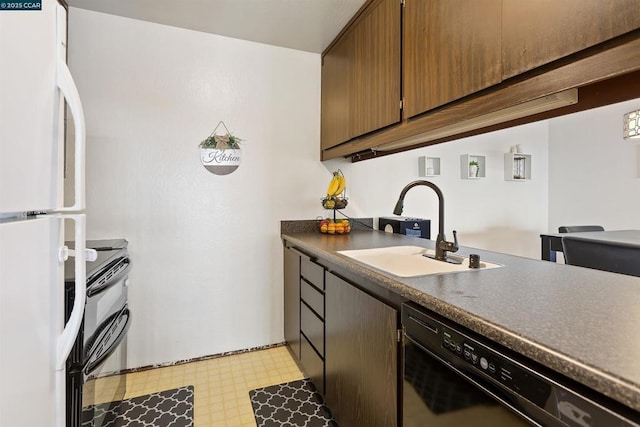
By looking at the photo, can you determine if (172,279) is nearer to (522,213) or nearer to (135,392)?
(135,392)

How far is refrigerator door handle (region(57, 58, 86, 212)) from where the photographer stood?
0.90 meters

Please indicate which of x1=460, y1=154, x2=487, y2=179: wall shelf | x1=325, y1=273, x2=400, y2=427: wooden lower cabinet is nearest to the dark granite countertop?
x1=325, y1=273, x2=400, y2=427: wooden lower cabinet

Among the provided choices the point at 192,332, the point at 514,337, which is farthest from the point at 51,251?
the point at 192,332

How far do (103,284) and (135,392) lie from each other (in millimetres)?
1060

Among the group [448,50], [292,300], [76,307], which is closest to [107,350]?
[76,307]

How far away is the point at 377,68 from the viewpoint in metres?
1.79

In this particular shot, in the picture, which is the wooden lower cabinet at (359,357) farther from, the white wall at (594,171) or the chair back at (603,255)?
the white wall at (594,171)

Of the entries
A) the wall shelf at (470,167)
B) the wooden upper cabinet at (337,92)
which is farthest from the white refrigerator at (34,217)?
the wall shelf at (470,167)

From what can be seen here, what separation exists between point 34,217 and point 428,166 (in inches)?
115

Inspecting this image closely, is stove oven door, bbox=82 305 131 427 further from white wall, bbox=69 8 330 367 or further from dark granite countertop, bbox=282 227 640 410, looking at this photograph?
dark granite countertop, bbox=282 227 640 410

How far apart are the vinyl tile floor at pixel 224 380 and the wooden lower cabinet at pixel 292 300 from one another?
0.49ft

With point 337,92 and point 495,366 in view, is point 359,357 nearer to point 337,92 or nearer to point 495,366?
point 495,366

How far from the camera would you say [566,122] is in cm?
385

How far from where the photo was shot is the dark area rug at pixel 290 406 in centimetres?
170
